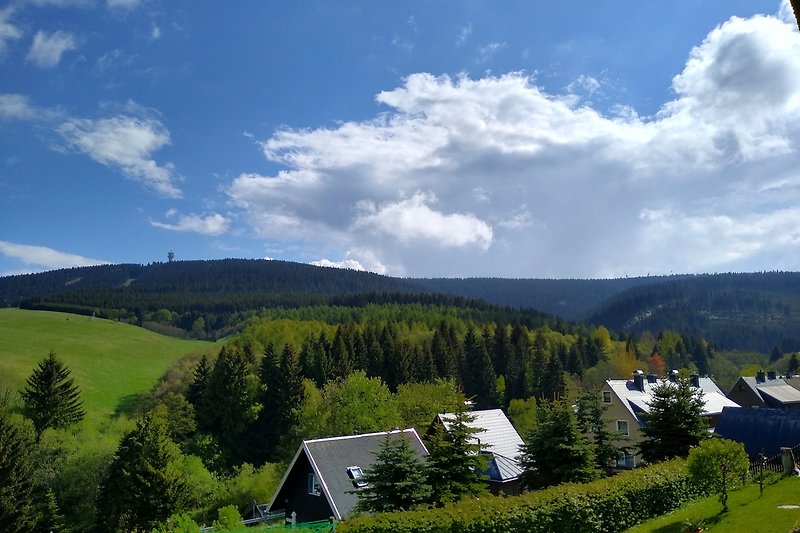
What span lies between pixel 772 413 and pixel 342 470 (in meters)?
26.6

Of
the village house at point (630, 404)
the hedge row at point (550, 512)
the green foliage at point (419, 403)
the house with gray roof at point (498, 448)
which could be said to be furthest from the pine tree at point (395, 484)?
the green foliage at point (419, 403)

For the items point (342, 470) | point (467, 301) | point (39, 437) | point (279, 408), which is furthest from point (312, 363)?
point (467, 301)

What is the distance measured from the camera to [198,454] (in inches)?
2670

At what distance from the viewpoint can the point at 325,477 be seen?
29844mm

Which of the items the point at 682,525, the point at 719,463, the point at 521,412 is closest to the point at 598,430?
the point at 719,463

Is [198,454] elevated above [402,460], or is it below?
below

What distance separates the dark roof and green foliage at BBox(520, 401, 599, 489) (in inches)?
458

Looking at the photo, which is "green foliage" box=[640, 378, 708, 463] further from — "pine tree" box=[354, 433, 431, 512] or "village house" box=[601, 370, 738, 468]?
"village house" box=[601, 370, 738, 468]

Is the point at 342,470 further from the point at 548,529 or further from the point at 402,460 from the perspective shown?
the point at 548,529

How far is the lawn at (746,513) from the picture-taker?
55.2 feet

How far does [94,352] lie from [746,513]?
115 m

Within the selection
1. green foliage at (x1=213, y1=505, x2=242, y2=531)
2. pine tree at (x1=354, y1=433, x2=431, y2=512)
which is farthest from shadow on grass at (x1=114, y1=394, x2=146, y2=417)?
pine tree at (x1=354, y1=433, x2=431, y2=512)

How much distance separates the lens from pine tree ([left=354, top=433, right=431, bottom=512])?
23.0 m

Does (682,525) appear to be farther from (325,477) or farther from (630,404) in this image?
(630,404)
